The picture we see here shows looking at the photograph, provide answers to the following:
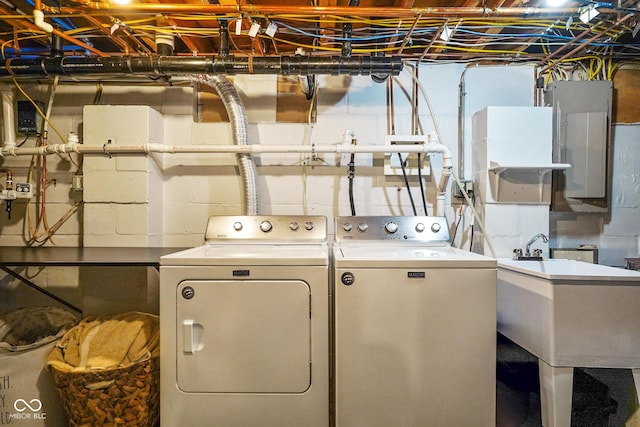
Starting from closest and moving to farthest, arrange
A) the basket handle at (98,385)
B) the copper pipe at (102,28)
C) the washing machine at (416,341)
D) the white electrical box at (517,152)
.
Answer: the washing machine at (416,341), the basket handle at (98,385), the copper pipe at (102,28), the white electrical box at (517,152)

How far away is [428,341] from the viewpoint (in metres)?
1.54

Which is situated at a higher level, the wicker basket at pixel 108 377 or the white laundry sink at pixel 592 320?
the white laundry sink at pixel 592 320

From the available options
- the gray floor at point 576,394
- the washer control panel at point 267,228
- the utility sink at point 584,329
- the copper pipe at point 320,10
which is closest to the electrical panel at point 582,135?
the copper pipe at point 320,10

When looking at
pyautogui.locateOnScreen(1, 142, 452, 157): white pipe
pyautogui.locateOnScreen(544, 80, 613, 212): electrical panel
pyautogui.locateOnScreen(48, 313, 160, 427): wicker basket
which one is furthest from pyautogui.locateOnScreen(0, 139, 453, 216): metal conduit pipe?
pyautogui.locateOnScreen(48, 313, 160, 427): wicker basket

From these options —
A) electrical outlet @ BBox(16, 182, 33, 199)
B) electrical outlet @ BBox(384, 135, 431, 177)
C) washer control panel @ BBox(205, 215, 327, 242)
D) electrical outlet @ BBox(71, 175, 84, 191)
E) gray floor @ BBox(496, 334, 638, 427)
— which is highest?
electrical outlet @ BBox(384, 135, 431, 177)

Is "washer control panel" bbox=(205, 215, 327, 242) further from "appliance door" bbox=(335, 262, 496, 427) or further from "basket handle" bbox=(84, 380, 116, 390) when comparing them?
"basket handle" bbox=(84, 380, 116, 390)

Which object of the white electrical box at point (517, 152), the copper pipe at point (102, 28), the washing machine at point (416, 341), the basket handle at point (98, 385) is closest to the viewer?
the washing machine at point (416, 341)

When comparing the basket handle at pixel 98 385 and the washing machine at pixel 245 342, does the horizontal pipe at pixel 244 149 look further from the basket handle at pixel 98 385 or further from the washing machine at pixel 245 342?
the basket handle at pixel 98 385

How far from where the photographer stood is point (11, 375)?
192cm

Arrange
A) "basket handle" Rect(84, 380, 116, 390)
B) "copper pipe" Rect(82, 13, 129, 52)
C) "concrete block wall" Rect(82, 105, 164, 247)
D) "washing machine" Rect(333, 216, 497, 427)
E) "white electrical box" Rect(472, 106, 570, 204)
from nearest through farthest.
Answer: "washing machine" Rect(333, 216, 497, 427)
"basket handle" Rect(84, 380, 116, 390)
"copper pipe" Rect(82, 13, 129, 52)
"white electrical box" Rect(472, 106, 570, 204)
"concrete block wall" Rect(82, 105, 164, 247)

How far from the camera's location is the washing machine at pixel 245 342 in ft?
5.11

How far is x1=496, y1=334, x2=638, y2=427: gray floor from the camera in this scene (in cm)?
176

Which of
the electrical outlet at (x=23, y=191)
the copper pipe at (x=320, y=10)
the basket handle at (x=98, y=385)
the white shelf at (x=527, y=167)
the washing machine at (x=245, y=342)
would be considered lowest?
the basket handle at (x=98, y=385)

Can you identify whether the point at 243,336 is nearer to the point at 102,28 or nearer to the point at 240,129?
the point at 240,129
